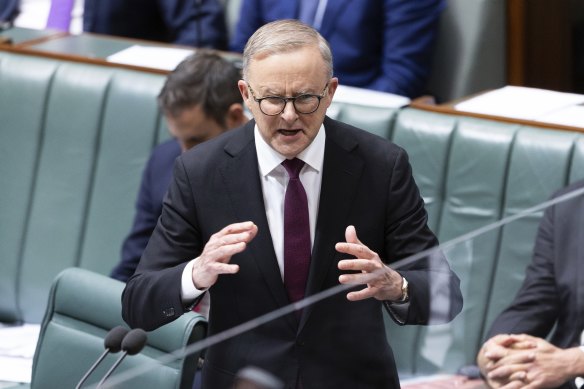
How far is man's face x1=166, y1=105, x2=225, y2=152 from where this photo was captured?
7.76 feet

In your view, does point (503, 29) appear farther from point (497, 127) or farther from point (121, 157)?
point (121, 157)

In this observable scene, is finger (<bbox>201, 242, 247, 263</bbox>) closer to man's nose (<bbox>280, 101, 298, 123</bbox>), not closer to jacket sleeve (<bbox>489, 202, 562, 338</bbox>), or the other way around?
man's nose (<bbox>280, 101, 298, 123</bbox>)

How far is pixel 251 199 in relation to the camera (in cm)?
163

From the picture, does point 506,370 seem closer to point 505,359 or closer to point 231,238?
point 505,359

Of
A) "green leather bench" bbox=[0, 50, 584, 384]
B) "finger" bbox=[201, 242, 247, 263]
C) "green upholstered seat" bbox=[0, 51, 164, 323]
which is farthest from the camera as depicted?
"green upholstered seat" bbox=[0, 51, 164, 323]

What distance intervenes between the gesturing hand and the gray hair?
25 centimetres

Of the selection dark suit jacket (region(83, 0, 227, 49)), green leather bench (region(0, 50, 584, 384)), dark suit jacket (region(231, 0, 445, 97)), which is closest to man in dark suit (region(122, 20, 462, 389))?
green leather bench (region(0, 50, 584, 384))

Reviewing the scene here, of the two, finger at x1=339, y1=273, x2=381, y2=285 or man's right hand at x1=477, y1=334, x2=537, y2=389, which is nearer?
man's right hand at x1=477, y1=334, x2=537, y2=389

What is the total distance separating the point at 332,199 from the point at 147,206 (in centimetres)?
102

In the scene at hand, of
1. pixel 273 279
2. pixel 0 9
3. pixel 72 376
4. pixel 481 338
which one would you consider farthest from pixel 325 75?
pixel 0 9

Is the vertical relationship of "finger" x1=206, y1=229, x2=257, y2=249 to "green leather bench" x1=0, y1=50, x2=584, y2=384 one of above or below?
above

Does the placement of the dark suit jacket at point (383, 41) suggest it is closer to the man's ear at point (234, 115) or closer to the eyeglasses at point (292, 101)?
the man's ear at point (234, 115)

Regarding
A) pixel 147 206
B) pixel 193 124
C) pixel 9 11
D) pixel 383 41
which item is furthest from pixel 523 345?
pixel 9 11

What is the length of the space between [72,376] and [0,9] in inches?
77.8
